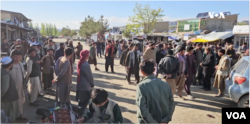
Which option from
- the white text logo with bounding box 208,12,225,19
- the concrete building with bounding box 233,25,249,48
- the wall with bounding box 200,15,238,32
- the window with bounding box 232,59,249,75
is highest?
the white text logo with bounding box 208,12,225,19

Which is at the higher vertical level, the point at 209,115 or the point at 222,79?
the point at 222,79

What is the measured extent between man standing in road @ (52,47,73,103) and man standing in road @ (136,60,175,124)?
260 cm

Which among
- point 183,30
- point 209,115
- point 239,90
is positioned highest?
point 183,30

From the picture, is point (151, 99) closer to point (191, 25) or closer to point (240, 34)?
point (240, 34)

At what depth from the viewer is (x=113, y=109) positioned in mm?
2922

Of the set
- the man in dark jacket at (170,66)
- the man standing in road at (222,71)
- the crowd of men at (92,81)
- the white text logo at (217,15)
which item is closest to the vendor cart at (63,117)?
the crowd of men at (92,81)

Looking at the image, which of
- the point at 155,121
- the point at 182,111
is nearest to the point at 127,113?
the point at 182,111

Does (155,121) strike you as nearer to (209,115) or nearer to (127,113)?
(127,113)

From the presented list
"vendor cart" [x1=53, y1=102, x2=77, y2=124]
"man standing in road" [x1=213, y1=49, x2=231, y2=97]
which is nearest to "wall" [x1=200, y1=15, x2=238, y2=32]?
"man standing in road" [x1=213, y1=49, x2=231, y2=97]

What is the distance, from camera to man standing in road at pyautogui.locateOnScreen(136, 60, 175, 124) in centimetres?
252

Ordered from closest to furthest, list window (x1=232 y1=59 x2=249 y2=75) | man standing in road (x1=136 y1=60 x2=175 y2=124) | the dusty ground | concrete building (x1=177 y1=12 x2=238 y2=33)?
man standing in road (x1=136 y1=60 x2=175 y2=124), the dusty ground, window (x1=232 y1=59 x2=249 y2=75), concrete building (x1=177 y1=12 x2=238 y2=33)

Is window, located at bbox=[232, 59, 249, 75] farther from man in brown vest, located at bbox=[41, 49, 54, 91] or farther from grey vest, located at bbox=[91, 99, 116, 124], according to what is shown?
man in brown vest, located at bbox=[41, 49, 54, 91]

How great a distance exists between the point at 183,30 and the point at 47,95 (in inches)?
1176

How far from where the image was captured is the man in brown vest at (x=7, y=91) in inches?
143
